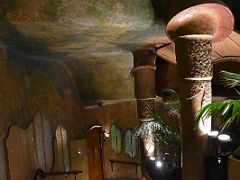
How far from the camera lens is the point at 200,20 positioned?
312cm

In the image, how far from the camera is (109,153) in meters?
8.80

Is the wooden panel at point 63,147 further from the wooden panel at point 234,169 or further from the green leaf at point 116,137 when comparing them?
the wooden panel at point 234,169

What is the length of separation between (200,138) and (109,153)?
585 cm

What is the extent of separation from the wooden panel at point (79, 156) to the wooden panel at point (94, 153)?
25 cm

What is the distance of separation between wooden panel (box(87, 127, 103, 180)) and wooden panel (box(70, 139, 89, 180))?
25cm

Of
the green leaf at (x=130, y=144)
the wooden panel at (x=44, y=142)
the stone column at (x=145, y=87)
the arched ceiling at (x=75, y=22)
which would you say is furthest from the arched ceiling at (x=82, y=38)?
the green leaf at (x=130, y=144)

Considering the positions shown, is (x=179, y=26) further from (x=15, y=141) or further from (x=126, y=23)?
(x=15, y=141)

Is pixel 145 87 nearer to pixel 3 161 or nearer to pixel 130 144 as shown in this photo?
pixel 3 161

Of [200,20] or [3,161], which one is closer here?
[200,20]

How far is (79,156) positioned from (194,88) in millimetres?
5456

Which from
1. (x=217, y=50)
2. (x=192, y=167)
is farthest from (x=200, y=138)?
(x=217, y=50)

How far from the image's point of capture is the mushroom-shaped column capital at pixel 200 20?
10.0ft

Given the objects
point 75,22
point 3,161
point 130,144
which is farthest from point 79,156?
point 75,22

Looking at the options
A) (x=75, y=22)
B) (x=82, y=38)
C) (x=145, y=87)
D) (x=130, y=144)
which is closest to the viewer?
(x=75, y=22)
